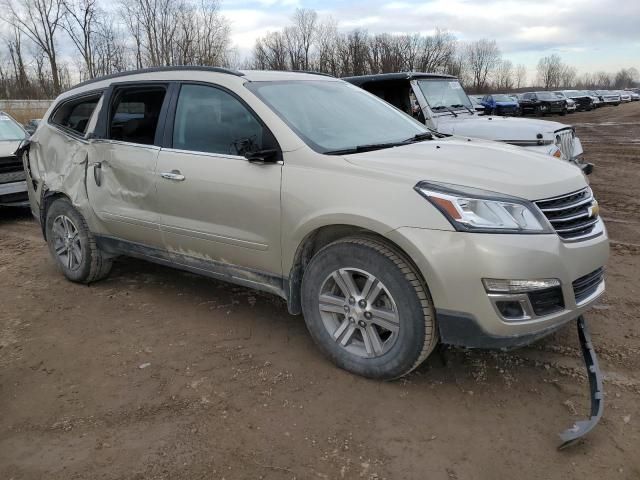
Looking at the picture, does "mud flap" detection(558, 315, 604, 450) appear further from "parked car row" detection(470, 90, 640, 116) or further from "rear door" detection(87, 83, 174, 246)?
"parked car row" detection(470, 90, 640, 116)

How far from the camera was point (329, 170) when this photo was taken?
131 inches

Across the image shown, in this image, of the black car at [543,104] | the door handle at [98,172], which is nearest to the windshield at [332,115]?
the door handle at [98,172]

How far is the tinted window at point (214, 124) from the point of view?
3.75 meters

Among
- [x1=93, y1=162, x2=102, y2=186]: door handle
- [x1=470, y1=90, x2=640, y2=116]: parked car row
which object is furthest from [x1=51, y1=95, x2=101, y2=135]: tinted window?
[x1=470, y1=90, x2=640, y2=116]: parked car row

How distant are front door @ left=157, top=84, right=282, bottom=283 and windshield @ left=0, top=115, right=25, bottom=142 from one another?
22.5 feet

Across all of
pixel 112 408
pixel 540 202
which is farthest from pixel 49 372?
pixel 540 202

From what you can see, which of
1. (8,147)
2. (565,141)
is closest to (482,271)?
(565,141)

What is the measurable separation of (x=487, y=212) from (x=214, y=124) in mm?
2081

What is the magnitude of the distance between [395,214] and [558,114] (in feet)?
134

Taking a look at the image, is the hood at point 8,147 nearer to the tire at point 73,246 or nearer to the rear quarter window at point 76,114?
the rear quarter window at point 76,114

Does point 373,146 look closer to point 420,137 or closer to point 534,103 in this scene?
point 420,137

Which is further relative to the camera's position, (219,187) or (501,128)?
(501,128)

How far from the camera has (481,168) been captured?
3.16 m

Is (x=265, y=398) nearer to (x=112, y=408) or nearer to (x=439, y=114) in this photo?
(x=112, y=408)
